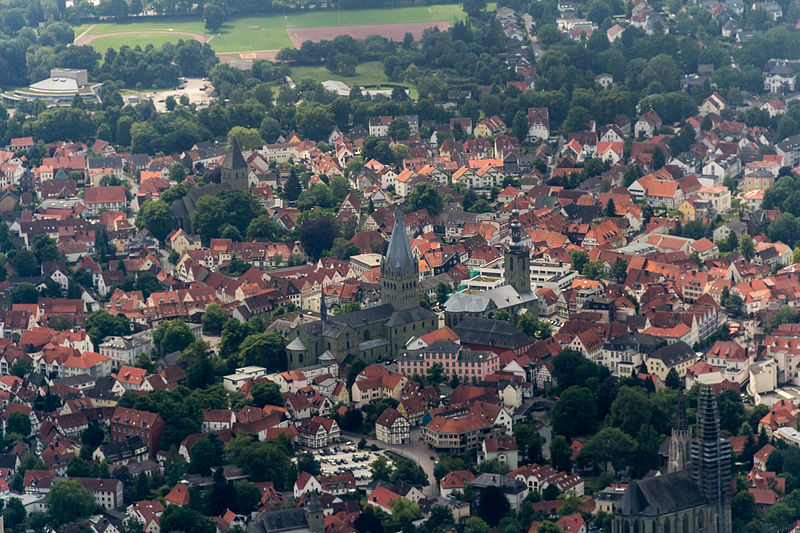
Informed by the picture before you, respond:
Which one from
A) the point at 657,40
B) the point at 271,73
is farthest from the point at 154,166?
the point at 657,40

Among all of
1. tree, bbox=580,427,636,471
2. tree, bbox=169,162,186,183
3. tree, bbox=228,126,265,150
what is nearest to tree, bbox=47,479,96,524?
tree, bbox=580,427,636,471

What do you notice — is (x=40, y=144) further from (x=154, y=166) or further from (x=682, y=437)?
(x=682, y=437)

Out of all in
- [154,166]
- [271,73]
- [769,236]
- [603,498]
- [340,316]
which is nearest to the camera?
[603,498]

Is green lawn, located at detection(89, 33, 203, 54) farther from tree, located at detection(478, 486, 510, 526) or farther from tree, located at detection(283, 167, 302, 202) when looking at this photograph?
tree, located at detection(478, 486, 510, 526)

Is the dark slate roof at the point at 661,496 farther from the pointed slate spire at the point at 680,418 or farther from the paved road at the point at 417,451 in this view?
the paved road at the point at 417,451

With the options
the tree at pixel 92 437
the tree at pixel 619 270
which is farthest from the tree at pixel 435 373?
the tree at pixel 619 270

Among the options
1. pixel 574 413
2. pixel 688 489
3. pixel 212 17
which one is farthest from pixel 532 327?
pixel 212 17

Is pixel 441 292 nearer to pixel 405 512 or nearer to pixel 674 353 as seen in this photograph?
pixel 674 353
